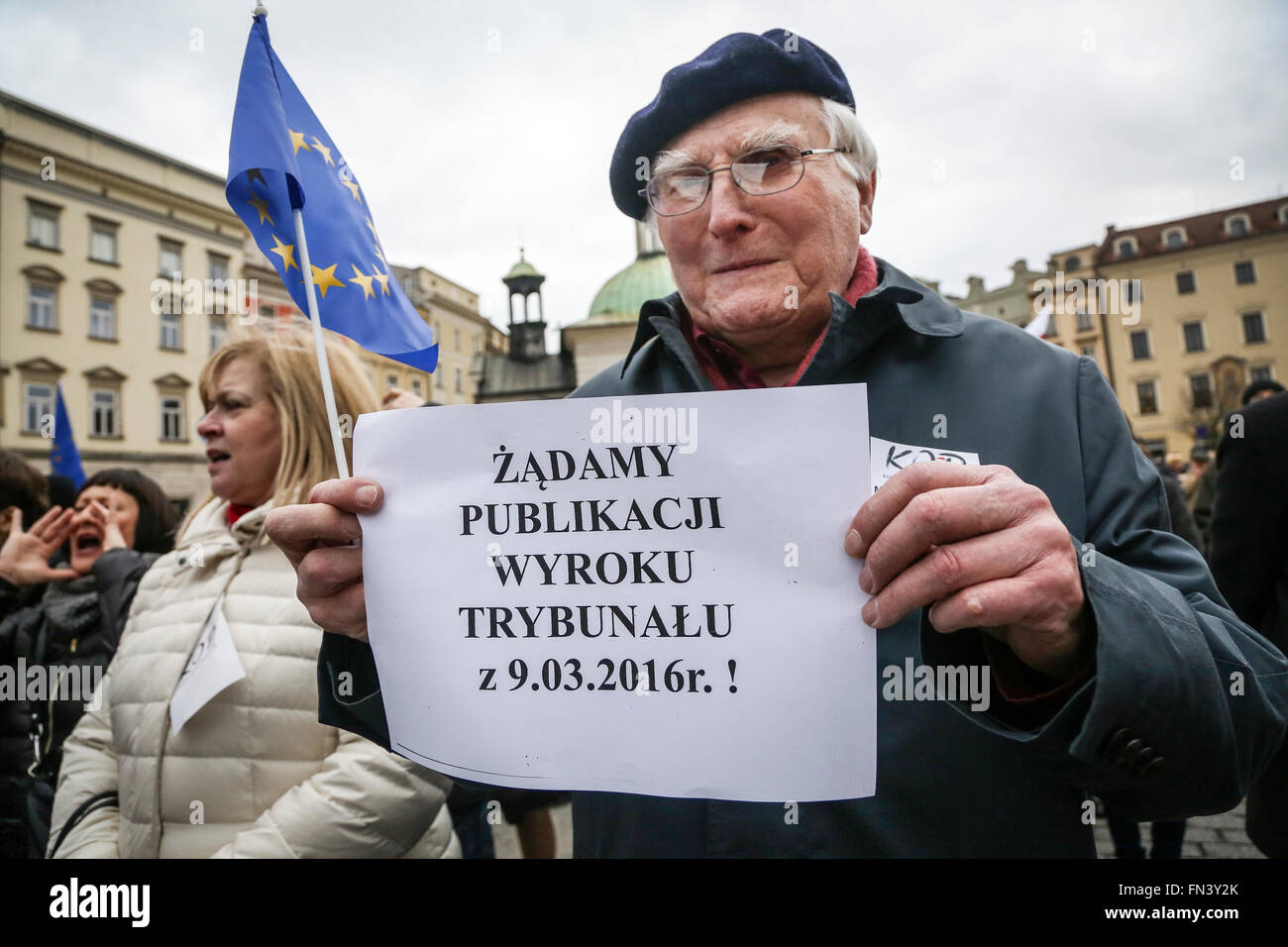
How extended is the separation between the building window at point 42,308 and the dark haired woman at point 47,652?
1098 inches

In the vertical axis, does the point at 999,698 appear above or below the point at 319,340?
below

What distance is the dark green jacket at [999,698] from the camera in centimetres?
101

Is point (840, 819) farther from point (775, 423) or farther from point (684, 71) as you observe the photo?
point (684, 71)

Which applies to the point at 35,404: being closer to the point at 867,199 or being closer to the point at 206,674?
the point at 206,674

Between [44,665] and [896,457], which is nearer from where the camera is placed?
[896,457]

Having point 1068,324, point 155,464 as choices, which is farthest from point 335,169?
point 1068,324

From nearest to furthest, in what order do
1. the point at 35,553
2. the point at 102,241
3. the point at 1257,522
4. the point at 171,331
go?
the point at 1257,522
the point at 35,553
the point at 102,241
the point at 171,331

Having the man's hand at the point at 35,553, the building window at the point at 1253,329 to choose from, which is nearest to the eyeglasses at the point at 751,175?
the man's hand at the point at 35,553

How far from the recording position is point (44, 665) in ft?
9.61

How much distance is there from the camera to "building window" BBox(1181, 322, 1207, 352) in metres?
32.5

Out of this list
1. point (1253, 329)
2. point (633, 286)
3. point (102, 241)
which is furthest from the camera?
point (633, 286)

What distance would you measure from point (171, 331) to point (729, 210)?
31758mm

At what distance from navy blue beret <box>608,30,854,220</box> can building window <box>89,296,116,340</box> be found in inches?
1212

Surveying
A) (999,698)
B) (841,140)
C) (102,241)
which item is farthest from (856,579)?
(102,241)
